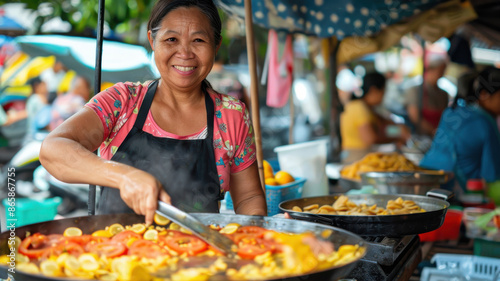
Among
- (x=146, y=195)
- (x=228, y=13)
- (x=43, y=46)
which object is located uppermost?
(x=228, y=13)

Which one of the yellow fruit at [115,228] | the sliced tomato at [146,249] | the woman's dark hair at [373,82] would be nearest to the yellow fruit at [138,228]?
the yellow fruit at [115,228]

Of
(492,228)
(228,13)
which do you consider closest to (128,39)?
(228,13)

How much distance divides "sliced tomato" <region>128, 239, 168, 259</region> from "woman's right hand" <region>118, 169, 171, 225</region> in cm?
10

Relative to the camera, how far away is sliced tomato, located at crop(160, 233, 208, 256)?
4.44ft

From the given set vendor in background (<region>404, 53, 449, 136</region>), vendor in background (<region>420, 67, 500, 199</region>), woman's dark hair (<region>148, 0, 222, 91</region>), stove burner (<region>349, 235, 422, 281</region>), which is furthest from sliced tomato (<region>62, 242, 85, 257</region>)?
vendor in background (<region>404, 53, 449, 136</region>)

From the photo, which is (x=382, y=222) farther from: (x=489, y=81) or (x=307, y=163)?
(x=489, y=81)

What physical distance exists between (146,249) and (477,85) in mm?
4670

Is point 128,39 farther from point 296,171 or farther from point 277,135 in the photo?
point 277,135

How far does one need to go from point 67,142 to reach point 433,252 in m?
2.72

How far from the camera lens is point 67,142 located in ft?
4.79

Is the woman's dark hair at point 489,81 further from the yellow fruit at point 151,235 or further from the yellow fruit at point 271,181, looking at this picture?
the yellow fruit at point 151,235

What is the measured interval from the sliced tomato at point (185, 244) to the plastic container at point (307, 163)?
1.71m

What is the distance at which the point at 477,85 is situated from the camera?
16.3 ft

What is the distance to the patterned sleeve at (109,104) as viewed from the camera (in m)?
1.75
